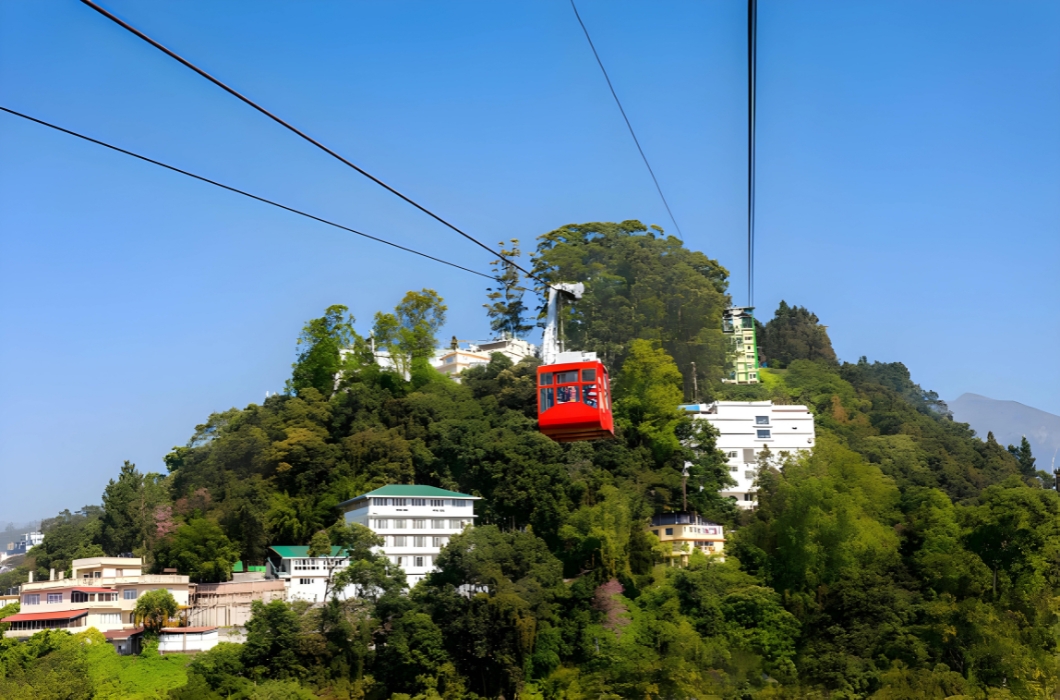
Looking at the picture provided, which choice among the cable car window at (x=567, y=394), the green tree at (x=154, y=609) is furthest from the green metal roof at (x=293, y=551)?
the cable car window at (x=567, y=394)

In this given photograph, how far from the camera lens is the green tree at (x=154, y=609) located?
4531 centimetres

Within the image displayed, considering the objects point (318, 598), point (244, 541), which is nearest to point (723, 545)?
point (318, 598)

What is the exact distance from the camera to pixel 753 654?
43344 mm

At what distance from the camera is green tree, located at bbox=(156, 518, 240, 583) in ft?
161

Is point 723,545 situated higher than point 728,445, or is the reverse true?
point 728,445

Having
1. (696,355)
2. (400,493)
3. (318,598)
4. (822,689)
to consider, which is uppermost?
(696,355)

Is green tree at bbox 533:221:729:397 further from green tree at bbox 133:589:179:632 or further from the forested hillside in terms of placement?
green tree at bbox 133:589:179:632

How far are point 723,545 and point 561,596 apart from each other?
922 centimetres

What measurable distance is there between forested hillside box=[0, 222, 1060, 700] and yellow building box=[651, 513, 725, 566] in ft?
3.50

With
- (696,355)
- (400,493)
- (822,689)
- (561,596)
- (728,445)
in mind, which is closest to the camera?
(822,689)

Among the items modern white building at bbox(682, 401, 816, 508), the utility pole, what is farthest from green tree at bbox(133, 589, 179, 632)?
modern white building at bbox(682, 401, 816, 508)

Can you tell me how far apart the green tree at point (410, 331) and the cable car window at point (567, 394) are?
40225mm

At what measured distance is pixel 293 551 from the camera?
4947 cm

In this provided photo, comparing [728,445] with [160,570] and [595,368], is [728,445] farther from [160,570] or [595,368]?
A: [595,368]
